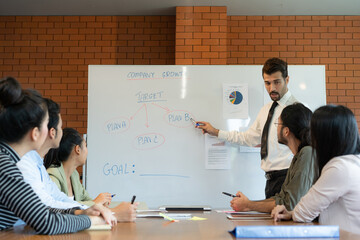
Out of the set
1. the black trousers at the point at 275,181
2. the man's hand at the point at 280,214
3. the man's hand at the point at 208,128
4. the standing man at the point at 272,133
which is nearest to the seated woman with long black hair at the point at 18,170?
the man's hand at the point at 280,214

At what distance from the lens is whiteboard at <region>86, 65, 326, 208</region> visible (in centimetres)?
385

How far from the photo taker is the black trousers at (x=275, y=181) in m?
2.90

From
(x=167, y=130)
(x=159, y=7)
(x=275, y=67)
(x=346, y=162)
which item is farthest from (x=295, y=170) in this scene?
(x=159, y=7)

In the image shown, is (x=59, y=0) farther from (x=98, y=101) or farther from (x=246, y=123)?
(x=246, y=123)

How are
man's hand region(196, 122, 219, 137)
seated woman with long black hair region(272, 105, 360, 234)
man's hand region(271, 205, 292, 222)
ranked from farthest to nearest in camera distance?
man's hand region(196, 122, 219, 137) < man's hand region(271, 205, 292, 222) < seated woman with long black hair region(272, 105, 360, 234)

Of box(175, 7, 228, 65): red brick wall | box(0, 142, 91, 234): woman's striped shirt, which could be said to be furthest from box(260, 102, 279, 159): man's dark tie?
box(0, 142, 91, 234): woman's striped shirt

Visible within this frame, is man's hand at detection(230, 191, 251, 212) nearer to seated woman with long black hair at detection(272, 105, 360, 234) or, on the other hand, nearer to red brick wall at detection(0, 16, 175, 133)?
seated woman with long black hair at detection(272, 105, 360, 234)

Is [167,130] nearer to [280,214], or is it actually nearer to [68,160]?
[68,160]

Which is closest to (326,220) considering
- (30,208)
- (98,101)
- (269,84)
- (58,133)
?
(30,208)

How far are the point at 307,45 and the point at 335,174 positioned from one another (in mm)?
3643

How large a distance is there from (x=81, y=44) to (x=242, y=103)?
2.30 metres

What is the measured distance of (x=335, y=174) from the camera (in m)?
1.73

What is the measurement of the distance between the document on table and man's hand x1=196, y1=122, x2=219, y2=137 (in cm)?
8

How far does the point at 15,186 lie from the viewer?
54.6 inches
